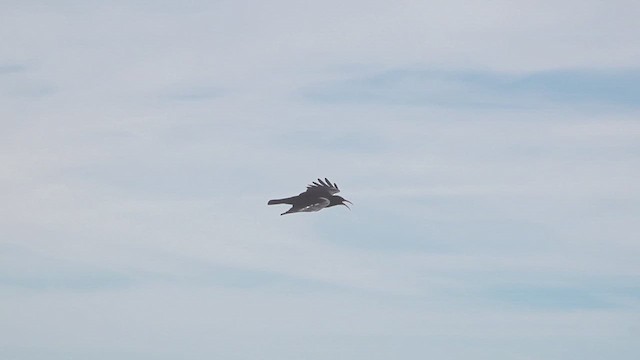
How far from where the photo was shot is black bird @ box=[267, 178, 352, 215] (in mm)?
79812

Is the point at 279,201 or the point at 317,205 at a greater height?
the point at 279,201

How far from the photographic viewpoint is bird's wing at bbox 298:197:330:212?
79.4 metres

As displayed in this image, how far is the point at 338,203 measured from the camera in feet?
277

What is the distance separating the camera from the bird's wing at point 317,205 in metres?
79.4

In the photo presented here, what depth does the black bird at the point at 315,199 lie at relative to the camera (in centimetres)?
7981

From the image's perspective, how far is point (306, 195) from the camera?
8156 cm

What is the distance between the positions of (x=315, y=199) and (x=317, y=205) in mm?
786

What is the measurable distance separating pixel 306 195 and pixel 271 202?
3.18 m

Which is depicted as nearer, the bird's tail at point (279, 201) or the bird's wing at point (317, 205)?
the bird's wing at point (317, 205)

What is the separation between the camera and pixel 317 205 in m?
80.9

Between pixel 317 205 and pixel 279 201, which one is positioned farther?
pixel 279 201

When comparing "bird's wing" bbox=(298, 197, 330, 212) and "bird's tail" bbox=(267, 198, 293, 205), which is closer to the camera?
"bird's wing" bbox=(298, 197, 330, 212)

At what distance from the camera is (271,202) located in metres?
81.6

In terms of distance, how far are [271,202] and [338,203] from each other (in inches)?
260
